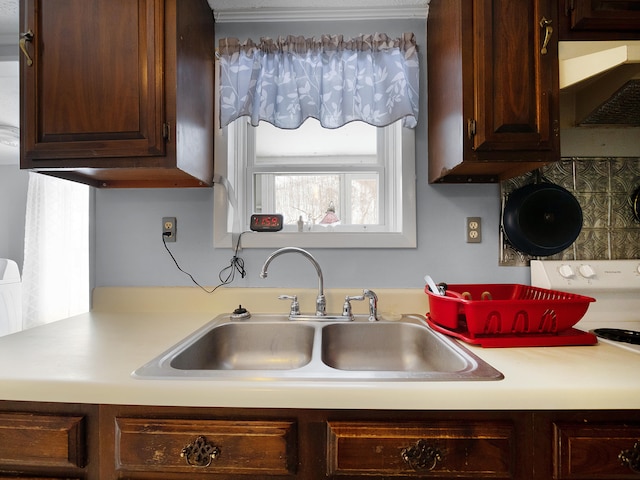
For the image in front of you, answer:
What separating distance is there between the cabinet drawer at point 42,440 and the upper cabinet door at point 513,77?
4.34ft

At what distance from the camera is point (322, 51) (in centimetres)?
143

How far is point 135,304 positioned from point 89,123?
2.49ft

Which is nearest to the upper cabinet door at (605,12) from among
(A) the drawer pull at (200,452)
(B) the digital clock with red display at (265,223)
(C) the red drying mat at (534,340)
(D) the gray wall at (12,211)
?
(C) the red drying mat at (534,340)

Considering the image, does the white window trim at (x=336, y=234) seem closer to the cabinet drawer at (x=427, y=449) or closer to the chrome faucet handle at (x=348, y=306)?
the chrome faucet handle at (x=348, y=306)

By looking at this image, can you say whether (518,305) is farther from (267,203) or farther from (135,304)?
(135,304)

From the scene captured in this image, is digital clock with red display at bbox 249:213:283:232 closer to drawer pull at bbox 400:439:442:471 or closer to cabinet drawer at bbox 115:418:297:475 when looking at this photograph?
cabinet drawer at bbox 115:418:297:475

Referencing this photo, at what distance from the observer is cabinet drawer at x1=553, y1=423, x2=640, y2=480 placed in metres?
0.72

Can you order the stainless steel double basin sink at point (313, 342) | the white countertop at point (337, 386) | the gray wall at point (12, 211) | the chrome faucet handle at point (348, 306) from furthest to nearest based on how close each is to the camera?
the gray wall at point (12, 211)
the chrome faucet handle at point (348, 306)
the stainless steel double basin sink at point (313, 342)
the white countertop at point (337, 386)

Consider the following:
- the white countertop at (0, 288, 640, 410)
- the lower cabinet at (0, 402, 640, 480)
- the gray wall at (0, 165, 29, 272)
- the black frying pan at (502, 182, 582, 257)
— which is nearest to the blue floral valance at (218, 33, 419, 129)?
the black frying pan at (502, 182, 582, 257)

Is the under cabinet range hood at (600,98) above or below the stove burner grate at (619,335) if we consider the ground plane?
above

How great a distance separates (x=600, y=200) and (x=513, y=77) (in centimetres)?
77

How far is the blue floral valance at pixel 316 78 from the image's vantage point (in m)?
1.41

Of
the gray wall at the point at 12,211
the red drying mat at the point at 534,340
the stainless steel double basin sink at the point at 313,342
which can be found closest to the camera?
the red drying mat at the point at 534,340

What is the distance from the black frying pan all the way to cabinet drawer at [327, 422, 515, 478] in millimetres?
897
